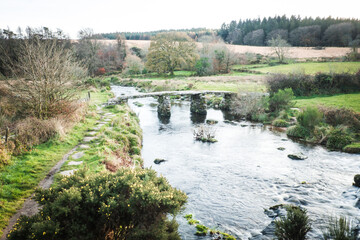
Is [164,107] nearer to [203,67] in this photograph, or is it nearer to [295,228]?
[295,228]

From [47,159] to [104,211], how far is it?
5.75 metres

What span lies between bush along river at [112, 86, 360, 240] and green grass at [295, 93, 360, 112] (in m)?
6.59

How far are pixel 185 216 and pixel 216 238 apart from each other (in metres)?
1.59

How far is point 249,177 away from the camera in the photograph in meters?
11.5

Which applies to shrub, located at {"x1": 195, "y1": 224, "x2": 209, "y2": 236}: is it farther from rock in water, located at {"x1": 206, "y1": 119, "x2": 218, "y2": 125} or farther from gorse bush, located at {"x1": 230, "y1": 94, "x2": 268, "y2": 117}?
gorse bush, located at {"x1": 230, "y1": 94, "x2": 268, "y2": 117}

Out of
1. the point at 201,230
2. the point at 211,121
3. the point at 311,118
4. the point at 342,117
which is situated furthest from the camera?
the point at 211,121

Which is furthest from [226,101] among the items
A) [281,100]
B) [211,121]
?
[281,100]

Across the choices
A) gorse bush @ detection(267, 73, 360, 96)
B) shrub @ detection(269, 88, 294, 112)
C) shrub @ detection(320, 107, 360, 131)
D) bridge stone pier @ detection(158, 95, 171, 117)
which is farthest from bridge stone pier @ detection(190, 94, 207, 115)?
shrub @ detection(320, 107, 360, 131)

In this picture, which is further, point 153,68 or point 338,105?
point 153,68

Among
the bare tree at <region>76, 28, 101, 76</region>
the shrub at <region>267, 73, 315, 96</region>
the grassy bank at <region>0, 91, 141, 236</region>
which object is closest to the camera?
the grassy bank at <region>0, 91, 141, 236</region>

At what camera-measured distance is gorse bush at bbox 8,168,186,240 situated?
4117 millimetres

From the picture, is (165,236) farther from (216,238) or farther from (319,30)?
(319,30)

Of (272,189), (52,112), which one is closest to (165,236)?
(272,189)

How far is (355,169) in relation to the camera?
39.0ft
